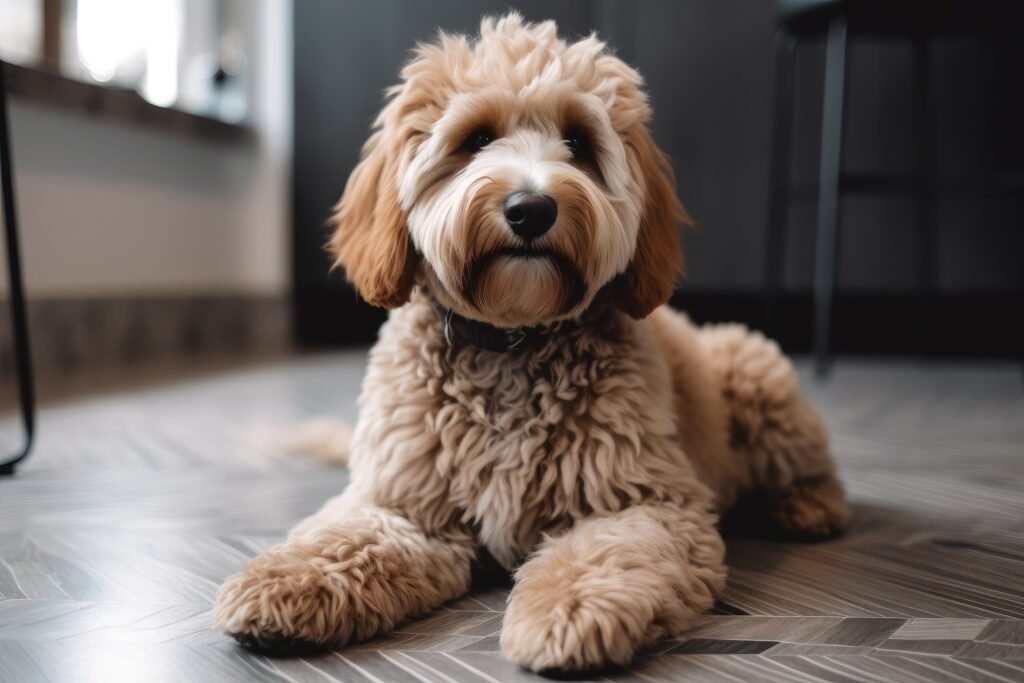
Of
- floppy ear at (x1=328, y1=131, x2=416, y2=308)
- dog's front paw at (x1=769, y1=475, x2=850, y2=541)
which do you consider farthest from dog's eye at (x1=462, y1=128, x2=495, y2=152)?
dog's front paw at (x1=769, y1=475, x2=850, y2=541)

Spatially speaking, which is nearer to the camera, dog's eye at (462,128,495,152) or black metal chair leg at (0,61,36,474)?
dog's eye at (462,128,495,152)

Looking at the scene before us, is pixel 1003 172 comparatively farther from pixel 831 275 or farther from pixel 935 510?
pixel 935 510

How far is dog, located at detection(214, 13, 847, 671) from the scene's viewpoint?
124cm

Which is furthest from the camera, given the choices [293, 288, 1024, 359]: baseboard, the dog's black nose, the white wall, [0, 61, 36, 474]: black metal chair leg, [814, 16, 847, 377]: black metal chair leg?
[293, 288, 1024, 359]: baseboard

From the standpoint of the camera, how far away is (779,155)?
426cm

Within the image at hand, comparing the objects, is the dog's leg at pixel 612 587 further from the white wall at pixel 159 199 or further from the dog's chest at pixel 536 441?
the white wall at pixel 159 199

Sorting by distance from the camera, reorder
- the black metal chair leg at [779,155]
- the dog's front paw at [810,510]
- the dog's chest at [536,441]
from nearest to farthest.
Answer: the dog's chest at [536,441] → the dog's front paw at [810,510] → the black metal chair leg at [779,155]

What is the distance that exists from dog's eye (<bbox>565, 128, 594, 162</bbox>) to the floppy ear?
10.1 inches

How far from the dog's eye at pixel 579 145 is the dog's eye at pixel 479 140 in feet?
0.37

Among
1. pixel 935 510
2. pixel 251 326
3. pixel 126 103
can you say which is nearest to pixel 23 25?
pixel 126 103

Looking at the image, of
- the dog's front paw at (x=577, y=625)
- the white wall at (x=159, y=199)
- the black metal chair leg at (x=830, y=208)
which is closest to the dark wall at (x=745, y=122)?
the white wall at (x=159, y=199)

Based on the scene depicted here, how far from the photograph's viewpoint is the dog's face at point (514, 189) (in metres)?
1.26

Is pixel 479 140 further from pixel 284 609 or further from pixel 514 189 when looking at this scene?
pixel 284 609

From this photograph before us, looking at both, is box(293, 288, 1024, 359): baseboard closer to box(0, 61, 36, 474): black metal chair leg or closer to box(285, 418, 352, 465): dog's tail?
box(285, 418, 352, 465): dog's tail
